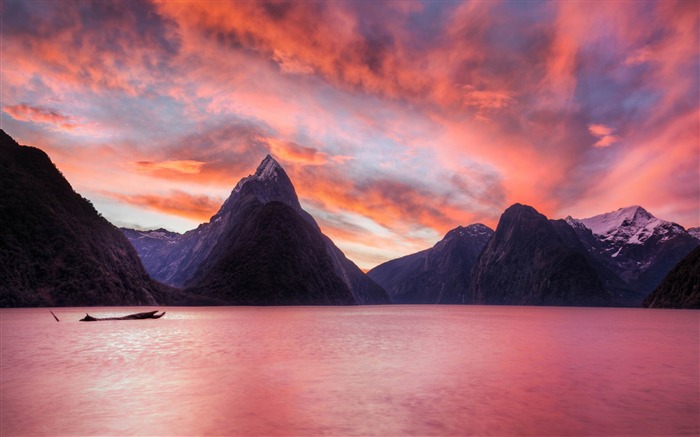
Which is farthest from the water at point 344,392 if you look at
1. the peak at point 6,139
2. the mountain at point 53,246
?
the peak at point 6,139

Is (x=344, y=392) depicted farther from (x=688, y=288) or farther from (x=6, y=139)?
(x=688, y=288)

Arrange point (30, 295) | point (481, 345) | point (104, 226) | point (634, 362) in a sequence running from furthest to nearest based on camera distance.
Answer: point (104, 226) → point (30, 295) → point (481, 345) → point (634, 362)

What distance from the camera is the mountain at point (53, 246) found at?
13062 centimetres

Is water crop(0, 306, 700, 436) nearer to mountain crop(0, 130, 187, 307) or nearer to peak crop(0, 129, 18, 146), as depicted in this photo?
mountain crop(0, 130, 187, 307)

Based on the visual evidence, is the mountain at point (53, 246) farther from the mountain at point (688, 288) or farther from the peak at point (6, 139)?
the mountain at point (688, 288)

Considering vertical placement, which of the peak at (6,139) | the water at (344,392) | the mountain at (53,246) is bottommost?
the water at (344,392)

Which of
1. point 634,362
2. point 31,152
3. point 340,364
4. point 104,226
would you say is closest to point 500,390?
point 340,364

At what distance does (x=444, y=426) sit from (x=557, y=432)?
312 centimetres

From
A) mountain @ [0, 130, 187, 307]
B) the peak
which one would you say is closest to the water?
mountain @ [0, 130, 187, 307]

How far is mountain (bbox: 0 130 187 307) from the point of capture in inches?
5143

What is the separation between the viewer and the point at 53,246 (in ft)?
463

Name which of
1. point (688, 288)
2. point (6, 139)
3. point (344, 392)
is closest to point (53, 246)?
point (6, 139)

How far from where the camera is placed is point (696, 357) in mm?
33438

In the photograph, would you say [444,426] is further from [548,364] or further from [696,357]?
[696,357]
